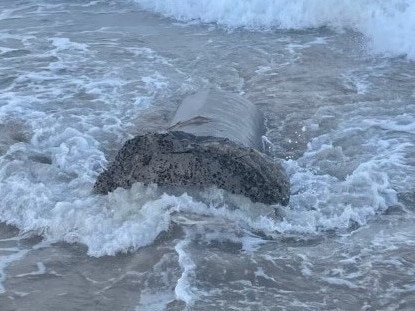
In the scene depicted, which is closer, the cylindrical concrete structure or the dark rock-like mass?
the dark rock-like mass

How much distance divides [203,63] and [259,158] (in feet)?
14.4

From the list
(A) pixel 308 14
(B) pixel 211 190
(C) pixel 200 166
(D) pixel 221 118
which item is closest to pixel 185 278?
(B) pixel 211 190

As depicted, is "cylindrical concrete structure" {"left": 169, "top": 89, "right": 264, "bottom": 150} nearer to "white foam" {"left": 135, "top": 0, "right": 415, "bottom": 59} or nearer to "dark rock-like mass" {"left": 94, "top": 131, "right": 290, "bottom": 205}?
"dark rock-like mass" {"left": 94, "top": 131, "right": 290, "bottom": 205}

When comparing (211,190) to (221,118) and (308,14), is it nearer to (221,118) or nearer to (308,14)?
(221,118)

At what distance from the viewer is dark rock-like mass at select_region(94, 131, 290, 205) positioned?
18.9 ft

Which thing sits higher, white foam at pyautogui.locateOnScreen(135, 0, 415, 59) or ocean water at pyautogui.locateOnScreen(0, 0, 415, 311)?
white foam at pyautogui.locateOnScreen(135, 0, 415, 59)

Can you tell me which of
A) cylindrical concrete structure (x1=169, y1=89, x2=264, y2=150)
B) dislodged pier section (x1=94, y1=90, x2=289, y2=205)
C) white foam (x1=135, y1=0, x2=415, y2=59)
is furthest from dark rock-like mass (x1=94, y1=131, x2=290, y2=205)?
white foam (x1=135, y1=0, x2=415, y2=59)

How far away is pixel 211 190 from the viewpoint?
19.0ft

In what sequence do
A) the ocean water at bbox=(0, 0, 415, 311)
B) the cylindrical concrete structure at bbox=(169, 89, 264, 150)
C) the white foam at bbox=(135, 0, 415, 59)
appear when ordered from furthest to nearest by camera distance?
the white foam at bbox=(135, 0, 415, 59) < the cylindrical concrete structure at bbox=(169, 89, 264, 150) < the ocean water at bbox=(0, 0, 415, 311)

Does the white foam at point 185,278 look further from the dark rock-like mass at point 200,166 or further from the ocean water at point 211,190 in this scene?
the dark rock-like mass at point 200,166

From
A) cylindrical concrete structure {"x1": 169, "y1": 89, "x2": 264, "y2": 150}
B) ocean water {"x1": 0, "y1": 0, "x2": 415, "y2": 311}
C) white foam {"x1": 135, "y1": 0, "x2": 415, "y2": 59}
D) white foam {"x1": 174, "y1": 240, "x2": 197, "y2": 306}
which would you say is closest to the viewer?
white foam {"x1": 174, "y1": 240, "x2": 197, "y2": 306}

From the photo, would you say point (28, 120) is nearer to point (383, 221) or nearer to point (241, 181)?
point (241, 181)

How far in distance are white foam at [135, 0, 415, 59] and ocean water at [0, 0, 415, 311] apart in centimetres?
5

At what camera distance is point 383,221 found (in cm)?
577
